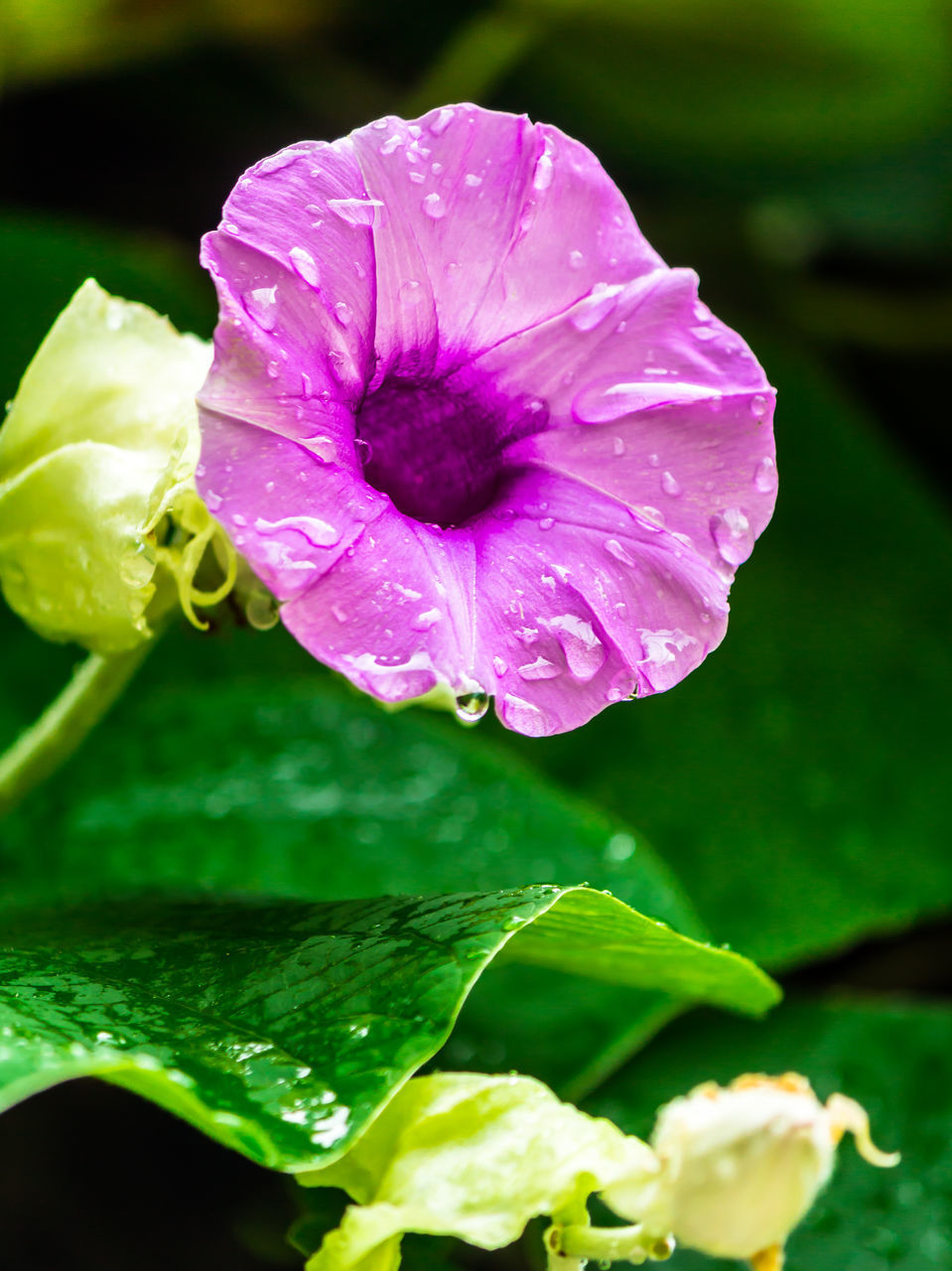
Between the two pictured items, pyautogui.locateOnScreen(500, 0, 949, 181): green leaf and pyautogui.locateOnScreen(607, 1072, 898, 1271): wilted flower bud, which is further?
pyautogui.locateOnScreen(500, 0, 949, 181): green leaf

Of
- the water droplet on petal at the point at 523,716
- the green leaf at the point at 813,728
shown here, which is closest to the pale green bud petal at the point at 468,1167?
the water droplet on petal at the point at 523,716

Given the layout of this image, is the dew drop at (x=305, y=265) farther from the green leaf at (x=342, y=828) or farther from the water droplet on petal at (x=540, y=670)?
the green leaf at (x=342, y=828)

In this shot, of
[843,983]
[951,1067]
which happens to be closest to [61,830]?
[951,1067]

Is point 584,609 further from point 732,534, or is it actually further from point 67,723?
point 67,723

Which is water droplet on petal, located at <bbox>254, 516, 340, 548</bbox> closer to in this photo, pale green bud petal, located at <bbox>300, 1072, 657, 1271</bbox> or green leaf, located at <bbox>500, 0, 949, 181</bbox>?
pale green bud petal, located at <bbox>300, 1072, 657, 1271</bbox>

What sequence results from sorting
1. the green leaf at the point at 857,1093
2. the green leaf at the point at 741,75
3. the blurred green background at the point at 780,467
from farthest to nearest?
the green leaf at the point at 741,75 → the blurred green background at the point at 780,467 → the green leaf at the point at 857,1093

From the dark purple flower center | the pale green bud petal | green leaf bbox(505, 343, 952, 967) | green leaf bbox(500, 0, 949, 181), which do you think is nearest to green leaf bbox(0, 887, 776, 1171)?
the pale green bud petal

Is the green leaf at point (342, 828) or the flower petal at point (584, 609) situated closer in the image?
the flower petal at point (584, 609)
